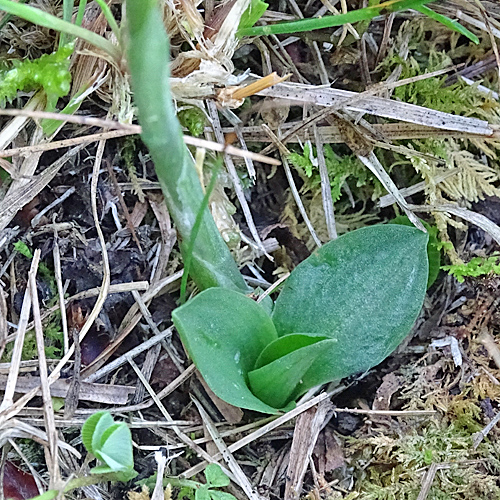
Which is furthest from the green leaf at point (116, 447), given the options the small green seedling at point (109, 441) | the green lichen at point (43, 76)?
the green lichen at point (43, 76)

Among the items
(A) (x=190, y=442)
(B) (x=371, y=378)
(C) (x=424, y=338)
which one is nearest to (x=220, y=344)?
(A) (x=190, y=442)

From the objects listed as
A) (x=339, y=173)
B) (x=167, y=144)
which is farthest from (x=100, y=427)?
(x=339, y=173)

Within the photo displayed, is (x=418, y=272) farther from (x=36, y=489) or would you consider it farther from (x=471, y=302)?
(x=36, y=489)

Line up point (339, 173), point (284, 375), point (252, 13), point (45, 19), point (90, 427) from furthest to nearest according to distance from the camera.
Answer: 1. point (339, 173)
2. point (252, 13)
3. point (284, 375)
4. point (90, 427)
5. point (45, 19)

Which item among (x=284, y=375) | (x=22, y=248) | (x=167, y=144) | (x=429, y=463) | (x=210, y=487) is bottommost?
(x=429, y=463)

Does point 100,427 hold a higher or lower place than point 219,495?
higher

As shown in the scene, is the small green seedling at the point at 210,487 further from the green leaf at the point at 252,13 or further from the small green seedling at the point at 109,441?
the green leaf at the point at 252,13

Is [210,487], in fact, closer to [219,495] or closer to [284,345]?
[219,495]
